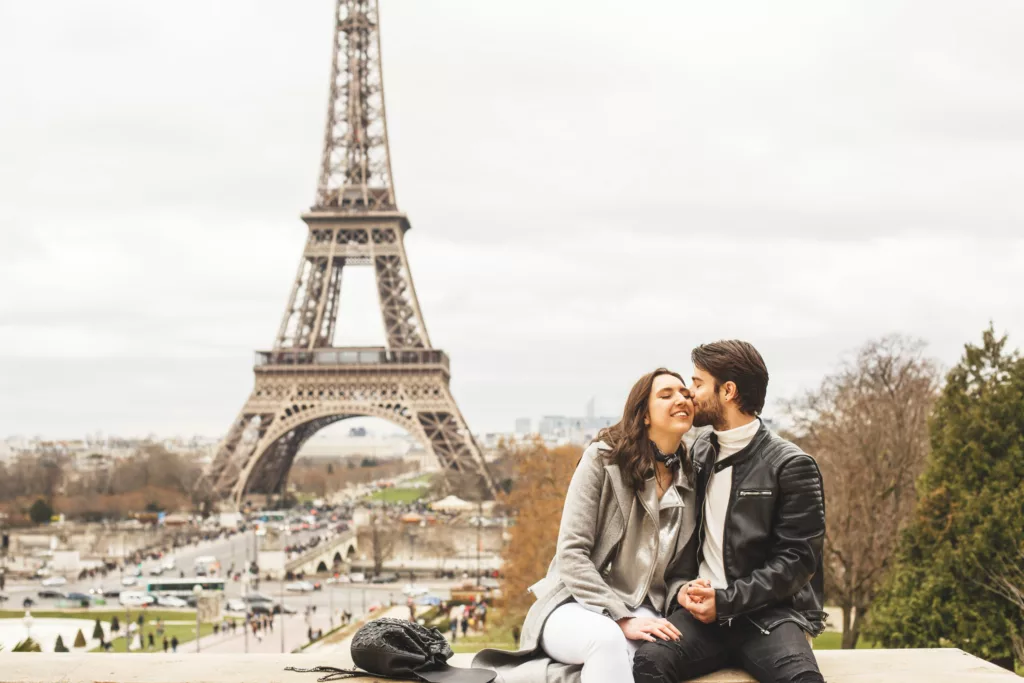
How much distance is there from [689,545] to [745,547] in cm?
29

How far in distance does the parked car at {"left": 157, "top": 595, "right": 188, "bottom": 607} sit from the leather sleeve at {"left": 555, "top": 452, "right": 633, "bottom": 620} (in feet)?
120

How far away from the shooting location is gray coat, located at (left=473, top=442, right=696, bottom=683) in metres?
4.70

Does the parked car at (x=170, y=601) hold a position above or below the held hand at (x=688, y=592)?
below

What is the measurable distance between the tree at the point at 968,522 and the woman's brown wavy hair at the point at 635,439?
10355 mm

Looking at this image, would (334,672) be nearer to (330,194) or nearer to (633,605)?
(633,605)

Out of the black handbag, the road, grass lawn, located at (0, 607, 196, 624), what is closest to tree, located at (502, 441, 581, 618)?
the road

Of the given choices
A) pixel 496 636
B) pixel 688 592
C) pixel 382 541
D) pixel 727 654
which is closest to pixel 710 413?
pixel 688 592

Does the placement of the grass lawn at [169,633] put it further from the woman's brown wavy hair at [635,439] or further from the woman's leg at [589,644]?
the woman's brown wavy hair at [635,439]

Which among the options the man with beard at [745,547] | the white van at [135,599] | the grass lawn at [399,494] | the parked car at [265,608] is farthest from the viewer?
the grass lawn at [399,494]

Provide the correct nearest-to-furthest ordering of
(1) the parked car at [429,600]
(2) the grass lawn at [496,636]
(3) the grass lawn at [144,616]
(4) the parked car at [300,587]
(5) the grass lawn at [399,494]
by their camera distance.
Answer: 1. (2) the grass lawn at [496,636]
2. (3) the grass lawn at [144,616]
3. (1) the parked car at [429,600]
4. (4) the parked car at [300,587]
5. (5) the grass lawn at [399,494]

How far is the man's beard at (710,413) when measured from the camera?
15.9ft

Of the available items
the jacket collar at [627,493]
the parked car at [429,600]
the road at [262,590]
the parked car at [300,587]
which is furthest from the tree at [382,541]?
the jacket collar at [627,493]

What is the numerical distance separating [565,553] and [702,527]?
25.4 inches

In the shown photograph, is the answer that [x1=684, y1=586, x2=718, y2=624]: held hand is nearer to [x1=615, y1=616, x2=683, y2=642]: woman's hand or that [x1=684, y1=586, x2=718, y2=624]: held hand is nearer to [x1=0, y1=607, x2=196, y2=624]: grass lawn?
[x1=615, y1=616, x2=683, y2=642]: woman's hand
